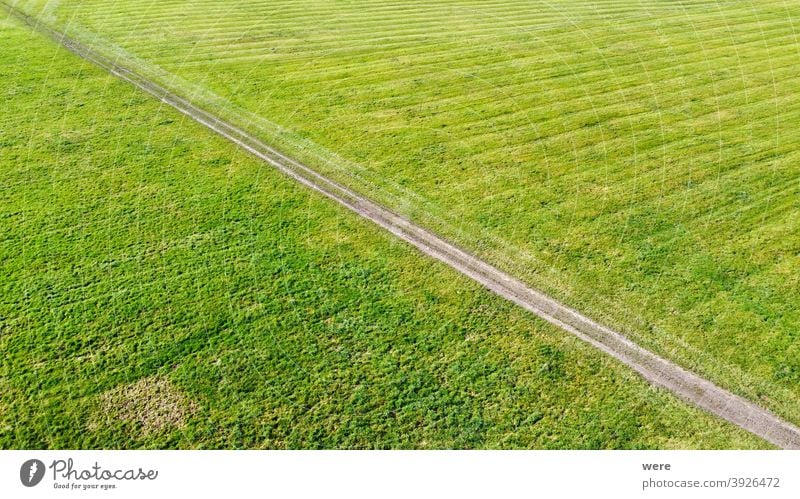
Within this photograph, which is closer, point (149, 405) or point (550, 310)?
point (149, 405)

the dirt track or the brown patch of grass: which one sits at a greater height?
the dirt track

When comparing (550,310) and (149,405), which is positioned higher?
(550,310)

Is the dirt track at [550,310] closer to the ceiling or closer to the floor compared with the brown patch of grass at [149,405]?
Answer: closer to the ceiling
